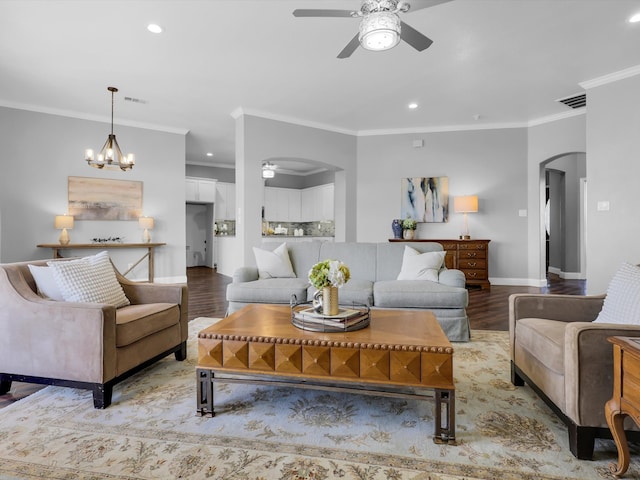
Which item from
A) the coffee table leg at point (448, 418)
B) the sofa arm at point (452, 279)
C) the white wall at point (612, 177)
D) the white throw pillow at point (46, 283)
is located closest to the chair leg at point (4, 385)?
the white throw pillow at point (46, 283)

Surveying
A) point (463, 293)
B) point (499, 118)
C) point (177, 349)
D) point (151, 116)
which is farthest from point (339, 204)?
point (177, 349)

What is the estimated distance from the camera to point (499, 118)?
20.8 feet

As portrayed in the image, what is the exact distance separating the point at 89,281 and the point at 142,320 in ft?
1.54

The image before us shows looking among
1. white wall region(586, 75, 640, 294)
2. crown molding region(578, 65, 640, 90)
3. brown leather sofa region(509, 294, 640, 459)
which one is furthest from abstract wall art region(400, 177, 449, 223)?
brown leather sofa region(509, 294, 640, 459)

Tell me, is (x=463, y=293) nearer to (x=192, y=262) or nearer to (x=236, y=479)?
(x=236, y=479)

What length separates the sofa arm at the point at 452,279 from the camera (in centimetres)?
340

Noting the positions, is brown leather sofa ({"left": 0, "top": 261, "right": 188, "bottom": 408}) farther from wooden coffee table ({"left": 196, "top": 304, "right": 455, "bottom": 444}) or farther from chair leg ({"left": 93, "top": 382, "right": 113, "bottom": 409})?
wooden coffee table ({"left": 196, "top": 304, "right": 455, "bottom": 444})

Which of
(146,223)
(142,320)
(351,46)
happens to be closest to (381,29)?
(351,46)

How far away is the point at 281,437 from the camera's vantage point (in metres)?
1.77

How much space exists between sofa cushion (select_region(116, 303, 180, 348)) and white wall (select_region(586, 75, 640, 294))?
5.04m

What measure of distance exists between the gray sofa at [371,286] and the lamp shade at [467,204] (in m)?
2.82

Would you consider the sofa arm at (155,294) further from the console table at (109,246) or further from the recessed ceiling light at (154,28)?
the console table at (109,246)

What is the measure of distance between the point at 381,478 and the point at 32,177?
6669 millimetres

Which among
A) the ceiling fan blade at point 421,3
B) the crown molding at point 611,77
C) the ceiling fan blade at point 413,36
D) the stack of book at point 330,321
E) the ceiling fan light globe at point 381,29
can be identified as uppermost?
the crown molding at point 611,77
